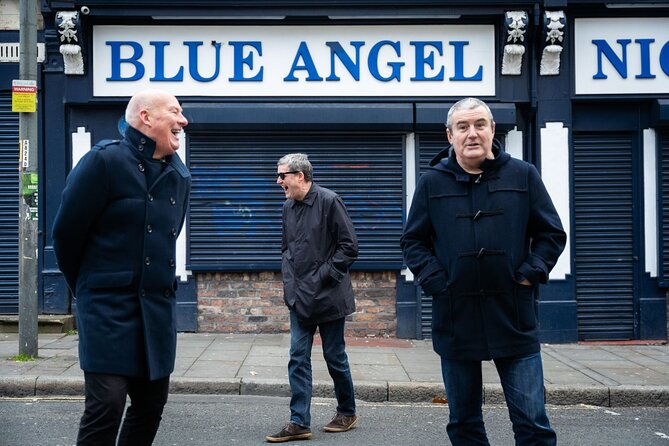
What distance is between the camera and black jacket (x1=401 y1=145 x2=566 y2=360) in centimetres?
373

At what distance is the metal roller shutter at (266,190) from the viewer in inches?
410

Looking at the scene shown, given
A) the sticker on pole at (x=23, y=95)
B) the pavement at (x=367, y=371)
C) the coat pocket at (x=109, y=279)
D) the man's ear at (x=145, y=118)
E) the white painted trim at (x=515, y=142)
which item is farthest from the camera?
the white painted trim at (x=515, y=142)

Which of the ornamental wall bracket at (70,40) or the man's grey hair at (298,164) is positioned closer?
the man's grey hair at (298,164)

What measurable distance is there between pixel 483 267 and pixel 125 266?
164cm

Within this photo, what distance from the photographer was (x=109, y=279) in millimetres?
3486

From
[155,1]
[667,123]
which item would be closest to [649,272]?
[667,123]

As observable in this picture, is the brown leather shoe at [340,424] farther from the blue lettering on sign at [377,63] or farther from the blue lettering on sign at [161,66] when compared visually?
the blue lettering on sign at [161,66]

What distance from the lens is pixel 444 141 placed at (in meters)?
10.5

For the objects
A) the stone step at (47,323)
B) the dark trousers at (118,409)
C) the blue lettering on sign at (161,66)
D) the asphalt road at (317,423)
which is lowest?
the asphalt road at (317,423)

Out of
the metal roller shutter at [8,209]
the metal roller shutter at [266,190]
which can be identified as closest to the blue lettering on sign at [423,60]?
the metal roller shutter at [266,190]

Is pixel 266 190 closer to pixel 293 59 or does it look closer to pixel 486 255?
pixel 293 59

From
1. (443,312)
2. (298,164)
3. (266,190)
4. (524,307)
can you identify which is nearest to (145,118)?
(443,312)

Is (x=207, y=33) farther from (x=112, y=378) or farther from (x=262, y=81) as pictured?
(x=112, y=378)

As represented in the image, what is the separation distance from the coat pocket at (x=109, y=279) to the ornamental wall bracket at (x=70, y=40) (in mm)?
7405
